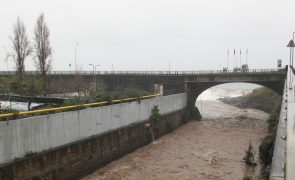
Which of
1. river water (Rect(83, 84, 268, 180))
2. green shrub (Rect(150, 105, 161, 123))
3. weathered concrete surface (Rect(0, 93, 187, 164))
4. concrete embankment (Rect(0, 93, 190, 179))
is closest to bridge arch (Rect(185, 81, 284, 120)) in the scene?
river water (Rect(83, 84, 268, 180))

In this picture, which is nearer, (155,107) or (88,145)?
(88,145)

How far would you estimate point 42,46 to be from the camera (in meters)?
42.4

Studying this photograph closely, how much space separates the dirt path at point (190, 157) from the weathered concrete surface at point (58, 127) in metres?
2.88

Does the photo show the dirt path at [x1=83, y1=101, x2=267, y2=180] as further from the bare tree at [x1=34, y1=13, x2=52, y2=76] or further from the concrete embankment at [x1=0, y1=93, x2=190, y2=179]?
the bare tree at [x1=34, y1=13, x2=52, y2=76]

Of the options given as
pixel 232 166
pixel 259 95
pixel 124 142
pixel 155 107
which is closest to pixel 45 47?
pixel 155 107

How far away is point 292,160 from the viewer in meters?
3.56

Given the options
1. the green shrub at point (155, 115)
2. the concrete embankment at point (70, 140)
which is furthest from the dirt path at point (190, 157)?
the green shrub at point (155, 115)

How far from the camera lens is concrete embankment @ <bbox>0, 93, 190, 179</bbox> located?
15.3 metres

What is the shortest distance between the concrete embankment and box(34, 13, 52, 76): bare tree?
19095 millimetres

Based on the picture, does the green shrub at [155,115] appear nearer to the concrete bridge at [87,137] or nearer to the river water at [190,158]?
the concrete bridge at [87,137]

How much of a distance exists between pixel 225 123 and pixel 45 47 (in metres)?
27.4

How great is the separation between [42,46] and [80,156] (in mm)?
26789

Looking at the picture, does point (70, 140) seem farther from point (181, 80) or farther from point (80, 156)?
point (181, 80)

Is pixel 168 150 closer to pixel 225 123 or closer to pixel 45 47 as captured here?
pixel 225 123
